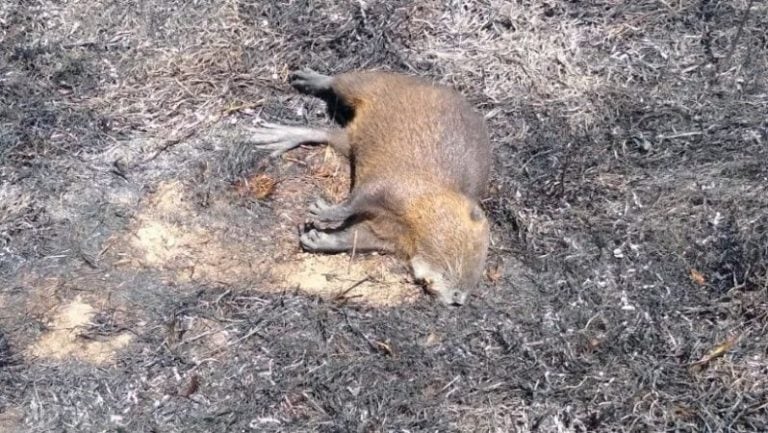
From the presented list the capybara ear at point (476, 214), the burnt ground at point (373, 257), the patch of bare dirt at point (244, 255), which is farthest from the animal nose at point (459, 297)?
the capybara ear at point (476, 214)

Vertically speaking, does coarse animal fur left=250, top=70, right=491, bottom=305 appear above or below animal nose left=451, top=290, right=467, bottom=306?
above

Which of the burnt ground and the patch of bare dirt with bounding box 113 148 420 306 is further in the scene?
the patch of bare dirt with bounding box 113 148 420 306

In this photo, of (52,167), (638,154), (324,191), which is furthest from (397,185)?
(52,167)

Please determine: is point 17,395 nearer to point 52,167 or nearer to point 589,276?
point 52,167

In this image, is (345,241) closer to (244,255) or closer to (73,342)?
(244,255)

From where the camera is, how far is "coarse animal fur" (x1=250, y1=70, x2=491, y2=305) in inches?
190

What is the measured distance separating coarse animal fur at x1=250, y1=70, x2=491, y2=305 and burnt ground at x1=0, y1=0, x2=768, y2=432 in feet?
0.50

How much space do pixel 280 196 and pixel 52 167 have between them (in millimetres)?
1275

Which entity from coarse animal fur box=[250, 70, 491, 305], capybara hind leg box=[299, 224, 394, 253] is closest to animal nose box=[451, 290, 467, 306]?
coarse animal fur box=[250, 70, 491, 305]

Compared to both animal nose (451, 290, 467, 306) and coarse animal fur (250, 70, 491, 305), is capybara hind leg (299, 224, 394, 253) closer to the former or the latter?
coarse animal fur (250, 70, 491, 305)

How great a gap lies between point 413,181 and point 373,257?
0.50 m

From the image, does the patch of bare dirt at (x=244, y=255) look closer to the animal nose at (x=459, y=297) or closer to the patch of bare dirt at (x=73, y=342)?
the animal nose at (x=459, y=297)

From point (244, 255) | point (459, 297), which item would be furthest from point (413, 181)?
point (244, 255)

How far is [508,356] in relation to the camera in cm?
470
